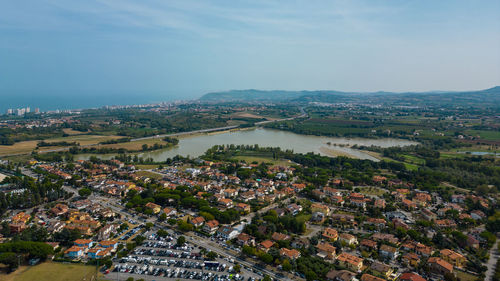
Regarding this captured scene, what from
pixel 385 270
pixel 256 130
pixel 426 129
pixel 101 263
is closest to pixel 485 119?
pixel 426 129

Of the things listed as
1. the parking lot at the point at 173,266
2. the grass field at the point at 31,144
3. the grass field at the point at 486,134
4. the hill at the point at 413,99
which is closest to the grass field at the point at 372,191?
the parking lot at the point at 173,266

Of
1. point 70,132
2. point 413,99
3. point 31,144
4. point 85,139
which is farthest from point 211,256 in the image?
point 413,99

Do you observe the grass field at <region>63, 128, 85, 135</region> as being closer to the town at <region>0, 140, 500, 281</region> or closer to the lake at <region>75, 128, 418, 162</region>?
the lake at <region>75, 128, 418, 162</region>

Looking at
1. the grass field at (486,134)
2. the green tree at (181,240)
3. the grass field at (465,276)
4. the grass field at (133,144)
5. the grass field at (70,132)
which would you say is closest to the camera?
the grass field at (465,276)

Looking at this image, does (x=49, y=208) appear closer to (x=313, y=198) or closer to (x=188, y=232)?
(x=188, y=232)

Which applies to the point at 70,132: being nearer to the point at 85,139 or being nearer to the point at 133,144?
the point at 85,139

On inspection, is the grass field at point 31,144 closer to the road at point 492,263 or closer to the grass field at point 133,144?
the grass field at point 133,144
